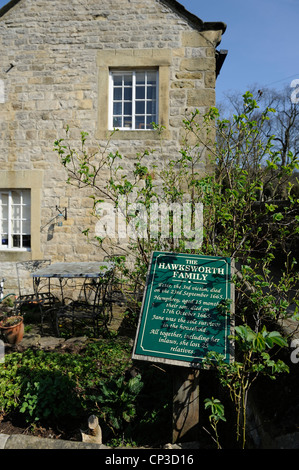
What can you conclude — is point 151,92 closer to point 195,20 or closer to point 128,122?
point 128,122

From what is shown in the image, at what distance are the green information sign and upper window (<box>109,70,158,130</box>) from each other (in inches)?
205

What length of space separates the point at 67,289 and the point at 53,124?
12.2 feet

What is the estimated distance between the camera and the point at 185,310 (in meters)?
3.04

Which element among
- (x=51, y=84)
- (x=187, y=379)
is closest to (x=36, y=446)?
(x=187, y=379)

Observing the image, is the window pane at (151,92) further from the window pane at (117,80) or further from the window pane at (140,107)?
Answer: the window pane at (117,80)

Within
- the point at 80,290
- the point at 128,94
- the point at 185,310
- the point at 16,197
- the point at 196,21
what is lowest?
the point at 80,290

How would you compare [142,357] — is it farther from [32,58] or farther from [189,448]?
[32,58]

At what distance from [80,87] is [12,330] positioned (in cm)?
529

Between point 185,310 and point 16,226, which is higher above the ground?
point 16,226

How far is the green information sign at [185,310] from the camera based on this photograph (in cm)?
285

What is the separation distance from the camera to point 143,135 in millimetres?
7527

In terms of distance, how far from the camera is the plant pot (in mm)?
5457

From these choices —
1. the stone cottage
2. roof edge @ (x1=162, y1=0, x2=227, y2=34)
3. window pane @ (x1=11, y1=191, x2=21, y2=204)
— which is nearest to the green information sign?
the stone cottage

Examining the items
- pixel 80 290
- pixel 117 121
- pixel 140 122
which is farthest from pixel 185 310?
pixel 117 121
